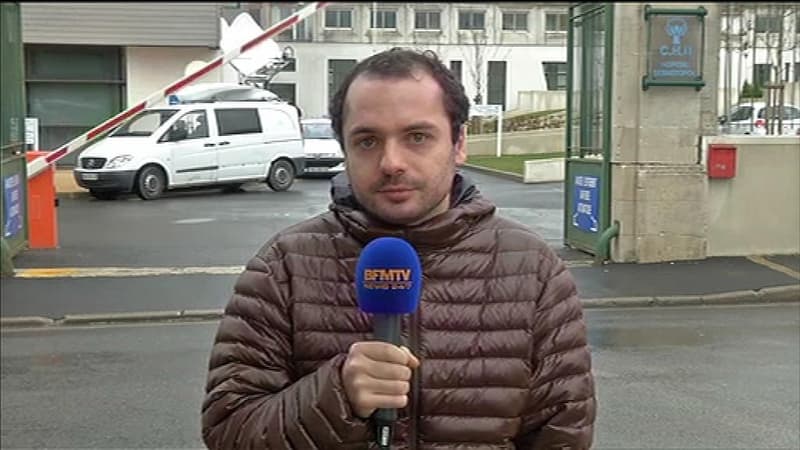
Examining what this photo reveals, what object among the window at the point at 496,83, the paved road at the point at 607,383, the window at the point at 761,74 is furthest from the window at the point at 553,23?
the paved road at the point at 607,383

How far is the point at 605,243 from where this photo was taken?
42.3ft

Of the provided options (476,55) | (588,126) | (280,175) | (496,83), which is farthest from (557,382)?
(496,83)

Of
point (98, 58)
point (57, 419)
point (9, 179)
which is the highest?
point (98, 58)

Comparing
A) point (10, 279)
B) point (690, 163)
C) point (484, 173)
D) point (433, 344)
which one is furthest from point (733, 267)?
point (484, 173)

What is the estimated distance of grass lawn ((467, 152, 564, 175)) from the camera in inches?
1177

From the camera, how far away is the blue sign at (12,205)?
12.9 meters

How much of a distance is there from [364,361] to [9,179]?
12331mm

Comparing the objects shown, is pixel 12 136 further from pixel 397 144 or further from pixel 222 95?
pixel 397 144

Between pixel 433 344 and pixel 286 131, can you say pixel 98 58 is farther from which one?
pixel 433 344

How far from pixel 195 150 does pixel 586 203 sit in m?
10.5

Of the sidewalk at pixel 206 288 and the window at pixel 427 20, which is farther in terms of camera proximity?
the window at pixel 427 20

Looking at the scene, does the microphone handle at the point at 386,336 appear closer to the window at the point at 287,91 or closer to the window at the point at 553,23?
the window at the point at 287,91

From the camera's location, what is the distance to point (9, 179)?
13.2 meters

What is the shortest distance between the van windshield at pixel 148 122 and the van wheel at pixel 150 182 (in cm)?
97
